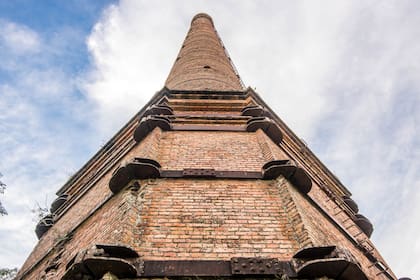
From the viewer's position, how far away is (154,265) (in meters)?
3.41

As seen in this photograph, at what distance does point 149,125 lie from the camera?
6379mm

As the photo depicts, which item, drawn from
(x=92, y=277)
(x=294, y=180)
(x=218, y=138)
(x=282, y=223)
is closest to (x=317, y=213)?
(x=294, y=180)

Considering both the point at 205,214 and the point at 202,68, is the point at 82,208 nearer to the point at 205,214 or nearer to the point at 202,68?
the point at 205,214

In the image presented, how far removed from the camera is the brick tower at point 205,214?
3.36 meters

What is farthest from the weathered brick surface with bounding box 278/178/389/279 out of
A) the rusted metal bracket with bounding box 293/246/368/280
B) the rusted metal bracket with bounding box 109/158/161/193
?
the rusted metal bracket with bounding box 109/158/161/193

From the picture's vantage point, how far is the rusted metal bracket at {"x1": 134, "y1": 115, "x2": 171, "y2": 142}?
251 inches

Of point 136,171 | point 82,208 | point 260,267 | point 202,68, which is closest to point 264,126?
point 136,171

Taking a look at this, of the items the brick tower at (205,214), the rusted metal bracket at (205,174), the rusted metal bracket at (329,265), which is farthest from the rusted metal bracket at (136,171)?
the rusted metal bracket at (329,265)

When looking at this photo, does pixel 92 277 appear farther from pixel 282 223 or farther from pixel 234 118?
pixel 234 118

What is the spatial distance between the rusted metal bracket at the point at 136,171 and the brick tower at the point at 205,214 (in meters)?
0.01

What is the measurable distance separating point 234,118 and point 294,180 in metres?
2.32

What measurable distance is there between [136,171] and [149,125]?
1.75 metres

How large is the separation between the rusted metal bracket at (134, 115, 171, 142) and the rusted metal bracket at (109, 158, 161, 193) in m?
1.62

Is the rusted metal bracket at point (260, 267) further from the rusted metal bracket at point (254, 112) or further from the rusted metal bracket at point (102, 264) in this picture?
the rusted metal bracket at point (254, 112)
